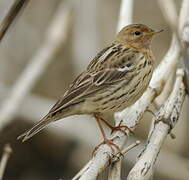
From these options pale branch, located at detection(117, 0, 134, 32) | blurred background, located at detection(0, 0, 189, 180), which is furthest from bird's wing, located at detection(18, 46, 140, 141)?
blurred background, located at detection(0, 0, 189, 180)

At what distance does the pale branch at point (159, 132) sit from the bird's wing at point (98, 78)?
2.06 feet

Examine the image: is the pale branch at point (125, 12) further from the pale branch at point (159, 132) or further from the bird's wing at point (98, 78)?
the pale branch at point (159, 132)

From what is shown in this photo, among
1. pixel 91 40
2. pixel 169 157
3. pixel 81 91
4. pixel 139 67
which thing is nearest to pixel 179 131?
pixel 169 157

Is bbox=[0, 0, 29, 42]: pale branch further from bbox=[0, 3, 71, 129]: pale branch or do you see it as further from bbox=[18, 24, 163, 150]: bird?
bbox=[0, 3, 71, 129]: pale branch

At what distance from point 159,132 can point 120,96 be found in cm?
93

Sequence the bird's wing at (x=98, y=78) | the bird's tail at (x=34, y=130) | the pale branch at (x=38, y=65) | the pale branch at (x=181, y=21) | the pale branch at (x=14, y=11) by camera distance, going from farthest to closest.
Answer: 1. the pale branch at (x=38, y=65)
2. the bird's wing at (x=98, y=78)
3. the pale branch at (x=181, y=21)
4. the bird's tail at (x=34, y=130)
5. the pale branch at (x=14, y=11)

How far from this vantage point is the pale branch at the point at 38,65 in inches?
233

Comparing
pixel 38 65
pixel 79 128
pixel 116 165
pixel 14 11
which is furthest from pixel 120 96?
pixel 14 11

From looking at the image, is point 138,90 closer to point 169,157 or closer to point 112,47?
point 112,47

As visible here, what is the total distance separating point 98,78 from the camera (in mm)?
5176

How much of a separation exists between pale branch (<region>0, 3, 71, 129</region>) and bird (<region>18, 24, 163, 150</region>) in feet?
2.82

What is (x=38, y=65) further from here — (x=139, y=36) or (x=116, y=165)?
(x=116, y=165)

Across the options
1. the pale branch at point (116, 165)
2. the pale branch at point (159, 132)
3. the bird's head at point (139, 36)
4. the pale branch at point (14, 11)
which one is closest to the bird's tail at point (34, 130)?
the pale branch at point (116, 165)

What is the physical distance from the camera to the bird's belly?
4949mm
